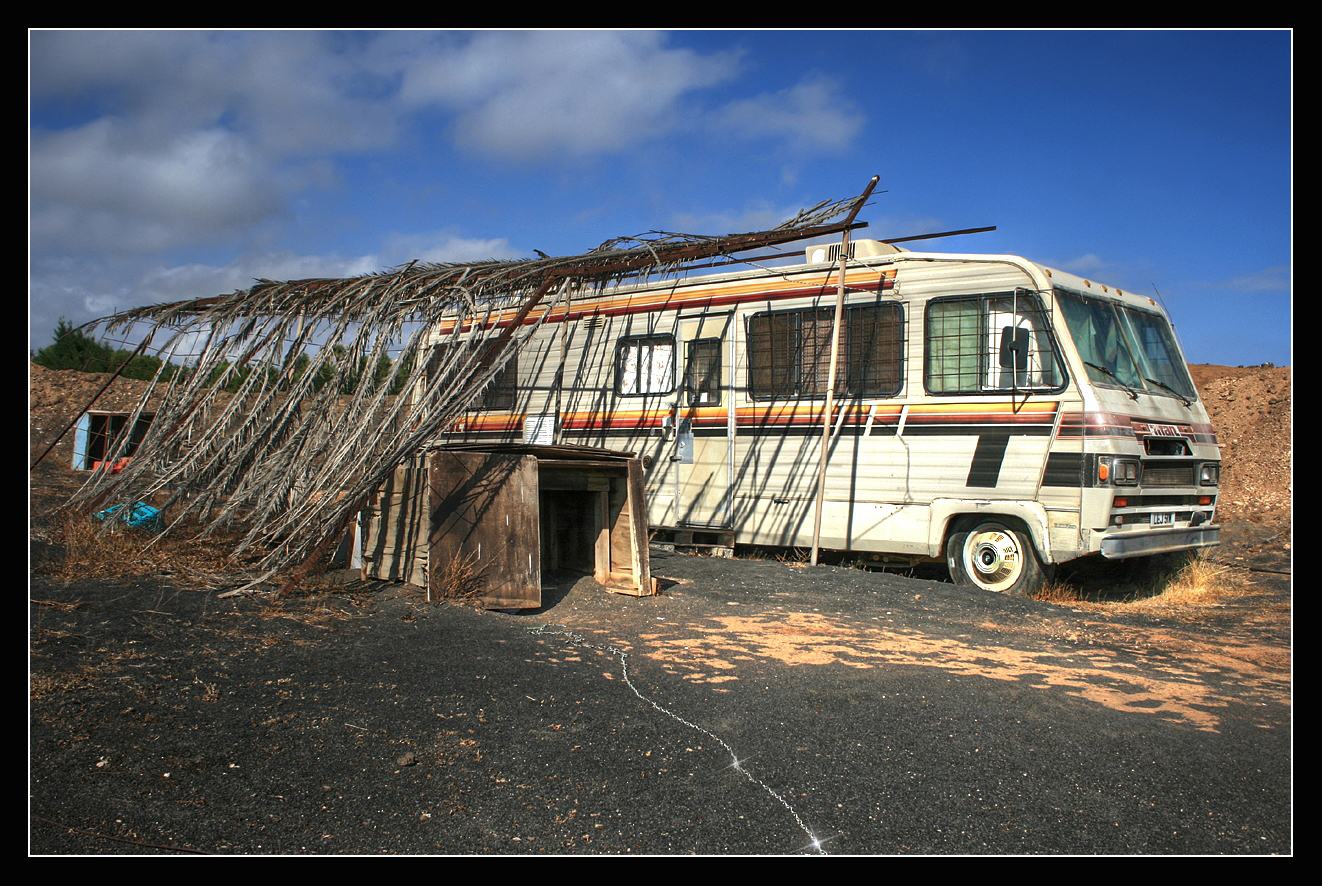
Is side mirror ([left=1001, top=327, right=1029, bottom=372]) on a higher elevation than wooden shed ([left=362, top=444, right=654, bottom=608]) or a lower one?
higher

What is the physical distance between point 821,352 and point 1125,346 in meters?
2.77

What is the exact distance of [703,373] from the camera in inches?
382

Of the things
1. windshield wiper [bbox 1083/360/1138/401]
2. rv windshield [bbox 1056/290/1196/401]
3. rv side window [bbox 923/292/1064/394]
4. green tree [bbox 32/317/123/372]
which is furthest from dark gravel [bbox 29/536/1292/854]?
green tree [bbox 32/317/123/372]

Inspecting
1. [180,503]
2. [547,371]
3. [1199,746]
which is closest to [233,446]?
[180,503]

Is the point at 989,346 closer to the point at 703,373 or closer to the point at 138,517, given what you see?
the point at 703,373

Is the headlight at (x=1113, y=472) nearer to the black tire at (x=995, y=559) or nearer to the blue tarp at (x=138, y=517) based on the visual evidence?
the black tire at (x=995, y=559)

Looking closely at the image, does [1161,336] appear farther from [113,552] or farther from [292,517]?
[113,552]

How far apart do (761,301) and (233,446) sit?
17.5 feet

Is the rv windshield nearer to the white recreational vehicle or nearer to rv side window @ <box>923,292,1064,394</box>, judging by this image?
the white recreational vehicle

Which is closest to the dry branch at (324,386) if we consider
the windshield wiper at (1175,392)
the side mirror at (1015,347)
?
the side mirror at (1015,347)

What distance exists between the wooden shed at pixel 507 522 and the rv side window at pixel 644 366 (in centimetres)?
217

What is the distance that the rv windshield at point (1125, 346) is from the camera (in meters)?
7.91

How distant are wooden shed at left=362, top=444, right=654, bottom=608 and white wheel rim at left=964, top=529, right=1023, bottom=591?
3.10m

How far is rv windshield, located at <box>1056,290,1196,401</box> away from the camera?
7.91 metres
